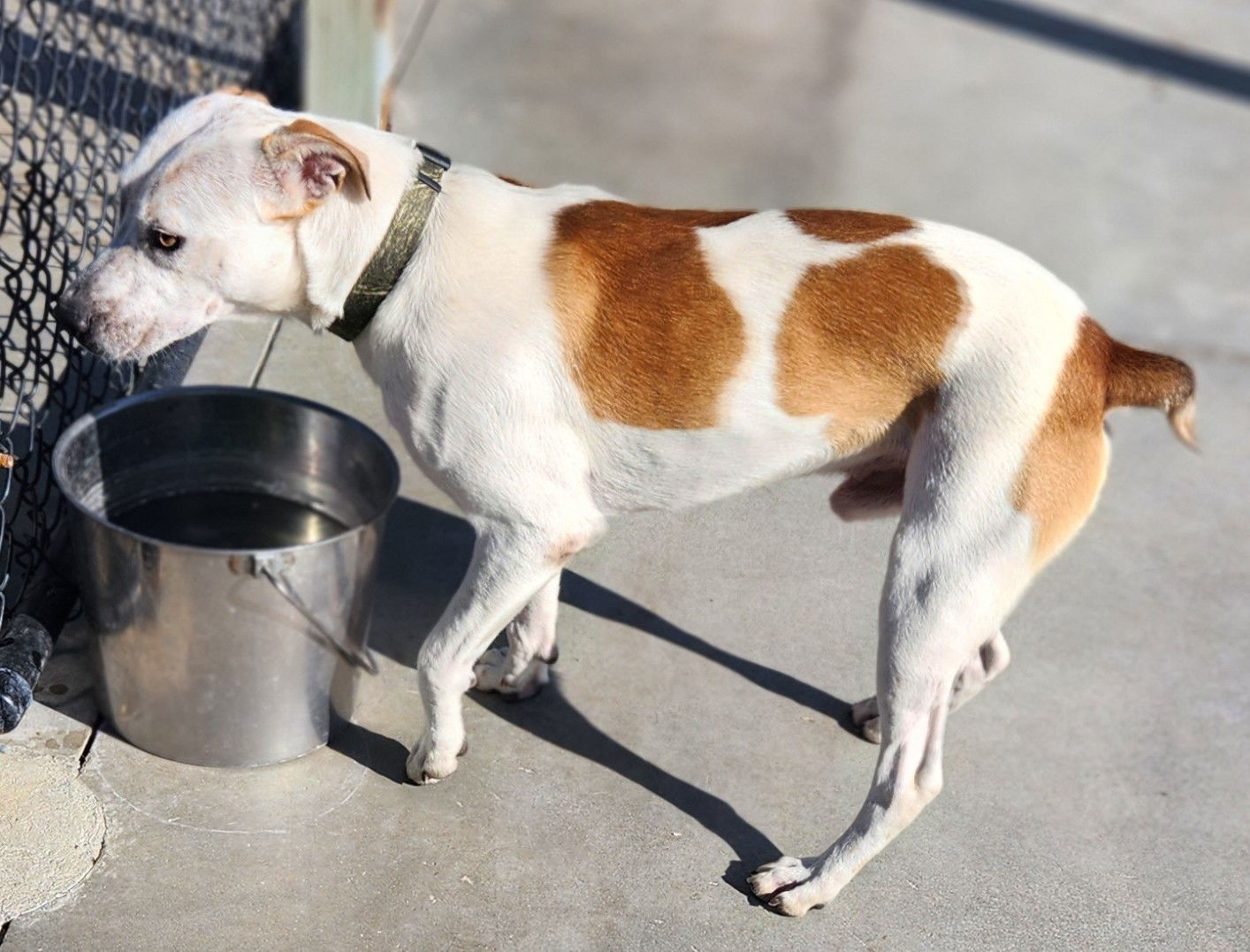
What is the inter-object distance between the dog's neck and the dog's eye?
22 cm

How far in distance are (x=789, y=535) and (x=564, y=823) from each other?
1.35 m

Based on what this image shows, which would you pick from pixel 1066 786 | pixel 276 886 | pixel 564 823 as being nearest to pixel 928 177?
pixel 1066 786

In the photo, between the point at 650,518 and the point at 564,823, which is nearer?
the point at 564,823

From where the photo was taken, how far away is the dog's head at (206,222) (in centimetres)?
265

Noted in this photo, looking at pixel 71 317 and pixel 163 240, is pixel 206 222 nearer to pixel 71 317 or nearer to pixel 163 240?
pixel 163 240

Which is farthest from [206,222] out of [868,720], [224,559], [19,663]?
[868,720]

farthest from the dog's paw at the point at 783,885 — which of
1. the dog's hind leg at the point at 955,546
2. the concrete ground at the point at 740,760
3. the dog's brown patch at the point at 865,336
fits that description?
the dog's brown patch at the point at 865,336

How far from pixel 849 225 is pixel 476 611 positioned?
1.11 meters

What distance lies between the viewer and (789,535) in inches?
168

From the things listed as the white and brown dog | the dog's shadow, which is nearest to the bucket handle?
the dog's shadow

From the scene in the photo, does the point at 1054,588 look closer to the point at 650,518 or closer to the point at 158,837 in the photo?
the point at 650,518

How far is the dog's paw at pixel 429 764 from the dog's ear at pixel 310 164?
1.23m

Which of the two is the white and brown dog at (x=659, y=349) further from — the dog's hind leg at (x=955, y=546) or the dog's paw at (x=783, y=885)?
the dog's paw at (x=783, y=885)

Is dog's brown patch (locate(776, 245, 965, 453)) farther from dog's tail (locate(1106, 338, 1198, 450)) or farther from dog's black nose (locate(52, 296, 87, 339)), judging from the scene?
dog's black nose (locate(52, 296, 87, 339))
